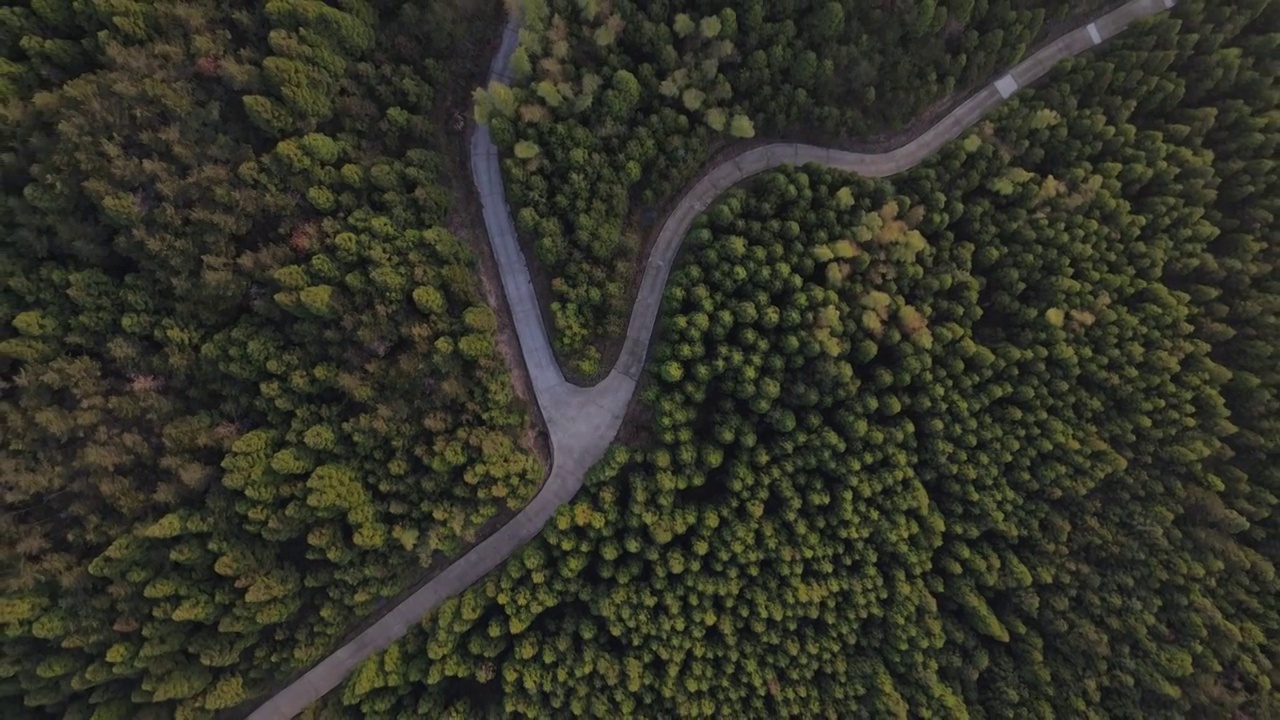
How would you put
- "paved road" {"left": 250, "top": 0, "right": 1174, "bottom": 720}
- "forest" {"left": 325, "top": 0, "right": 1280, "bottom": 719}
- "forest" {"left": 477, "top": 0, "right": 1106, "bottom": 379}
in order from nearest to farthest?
"forest" {"left": 477, "top": 0, "right": 1106, "bottom": 379} → "forest" {"left": 325, "top": 0, "right": 1280, "bottom": 719} → "paved road" {"left": 250, "top": 0, "right": 1174, "bottom": 720}

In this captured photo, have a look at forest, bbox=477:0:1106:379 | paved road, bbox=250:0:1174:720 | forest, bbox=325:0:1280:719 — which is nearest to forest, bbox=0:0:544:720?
paved road, bbox=250:0:1174:720

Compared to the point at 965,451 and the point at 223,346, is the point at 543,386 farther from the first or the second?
the point at 965,451

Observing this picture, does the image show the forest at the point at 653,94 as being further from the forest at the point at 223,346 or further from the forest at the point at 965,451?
the forest at the point at 223,346

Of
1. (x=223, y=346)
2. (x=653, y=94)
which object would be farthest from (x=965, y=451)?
(x=223, y=346)

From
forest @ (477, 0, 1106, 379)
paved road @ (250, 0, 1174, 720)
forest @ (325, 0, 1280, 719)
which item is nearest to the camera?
forest @ (477, 0, 1106, 379)

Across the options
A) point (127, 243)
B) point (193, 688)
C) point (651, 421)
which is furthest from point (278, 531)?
point (651, 421)

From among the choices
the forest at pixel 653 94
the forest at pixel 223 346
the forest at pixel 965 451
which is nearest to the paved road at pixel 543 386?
the forest at pixel 653 94

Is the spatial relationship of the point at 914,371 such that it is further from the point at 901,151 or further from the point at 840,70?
the point at 840,70

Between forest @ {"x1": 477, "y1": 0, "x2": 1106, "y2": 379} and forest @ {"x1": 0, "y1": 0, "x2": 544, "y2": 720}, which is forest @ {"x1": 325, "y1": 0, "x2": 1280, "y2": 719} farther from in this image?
forest @ {"x1": 0, "y1": 0, "x2": 544, "y2": 720}
